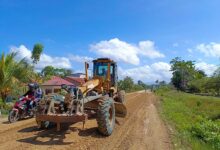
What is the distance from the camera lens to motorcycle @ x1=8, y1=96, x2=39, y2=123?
41.5 feet

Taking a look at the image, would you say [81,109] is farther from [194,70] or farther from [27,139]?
[194,70]

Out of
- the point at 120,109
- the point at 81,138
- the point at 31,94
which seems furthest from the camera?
the point at 31,94

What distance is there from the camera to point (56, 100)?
9375 millimetres

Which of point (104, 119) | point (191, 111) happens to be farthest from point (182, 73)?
point (104, 119)

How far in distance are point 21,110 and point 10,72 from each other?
4484 mm

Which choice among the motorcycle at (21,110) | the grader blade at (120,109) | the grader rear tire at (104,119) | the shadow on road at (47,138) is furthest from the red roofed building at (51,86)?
the grader blade at (120,109)

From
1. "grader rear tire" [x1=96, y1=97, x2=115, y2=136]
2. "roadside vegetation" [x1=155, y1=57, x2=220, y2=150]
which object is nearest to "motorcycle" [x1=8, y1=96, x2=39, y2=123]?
"grader rear tire" [x1=96, y1=97, x2=115, y2=136]

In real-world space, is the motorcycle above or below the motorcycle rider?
below

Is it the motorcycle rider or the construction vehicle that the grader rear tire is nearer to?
the construction vehicle

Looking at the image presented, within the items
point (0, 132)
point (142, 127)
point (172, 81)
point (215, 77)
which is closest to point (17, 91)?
point (0, 132)

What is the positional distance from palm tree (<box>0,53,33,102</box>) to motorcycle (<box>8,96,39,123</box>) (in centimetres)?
376

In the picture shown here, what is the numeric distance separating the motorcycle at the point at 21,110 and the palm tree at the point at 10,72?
3756 millimetres

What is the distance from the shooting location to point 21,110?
1316 centimetres

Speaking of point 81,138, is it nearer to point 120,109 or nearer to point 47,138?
point 47,138
